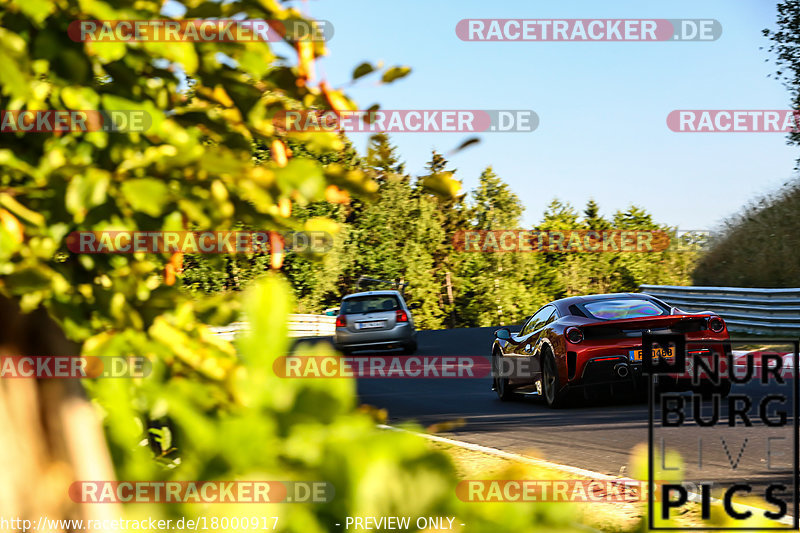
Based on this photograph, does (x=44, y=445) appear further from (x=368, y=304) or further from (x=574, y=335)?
(x=368, y=304)

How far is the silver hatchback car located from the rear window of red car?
11319 mm

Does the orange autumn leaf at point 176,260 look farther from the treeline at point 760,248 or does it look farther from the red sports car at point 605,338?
the treeline at point 760,248

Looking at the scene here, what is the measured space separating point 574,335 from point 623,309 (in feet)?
2.95

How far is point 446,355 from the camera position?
2234 centimetres

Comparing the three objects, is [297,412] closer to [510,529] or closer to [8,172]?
[510,529]

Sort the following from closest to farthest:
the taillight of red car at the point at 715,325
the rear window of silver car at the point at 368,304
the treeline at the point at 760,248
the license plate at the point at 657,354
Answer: the license plate at the point at 657,354 → the taillight of red car at the point at 715,325 → the rear window of silver car at the point at 368,304 → the treeline at the point at 760,248

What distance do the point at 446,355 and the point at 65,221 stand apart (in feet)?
69.0

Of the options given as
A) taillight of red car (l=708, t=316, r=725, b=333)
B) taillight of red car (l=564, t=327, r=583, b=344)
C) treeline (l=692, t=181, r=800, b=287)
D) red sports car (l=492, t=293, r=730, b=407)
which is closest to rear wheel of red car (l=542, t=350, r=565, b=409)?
red sports car (l=492, t=293, r=730, b=407)

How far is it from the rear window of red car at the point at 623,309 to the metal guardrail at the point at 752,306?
9.65m

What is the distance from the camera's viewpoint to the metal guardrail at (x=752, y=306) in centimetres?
1978

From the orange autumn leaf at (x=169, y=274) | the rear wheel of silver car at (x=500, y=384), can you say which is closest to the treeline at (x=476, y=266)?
the rear wheel of silver car at (x=500, y=384)

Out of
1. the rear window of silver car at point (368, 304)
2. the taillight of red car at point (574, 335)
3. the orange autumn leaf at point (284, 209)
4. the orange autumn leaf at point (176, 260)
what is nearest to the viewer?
the orange autumn leaf at point (284, 209)

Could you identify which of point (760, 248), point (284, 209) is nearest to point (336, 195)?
point (284, 209)

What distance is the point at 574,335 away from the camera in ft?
35.0
